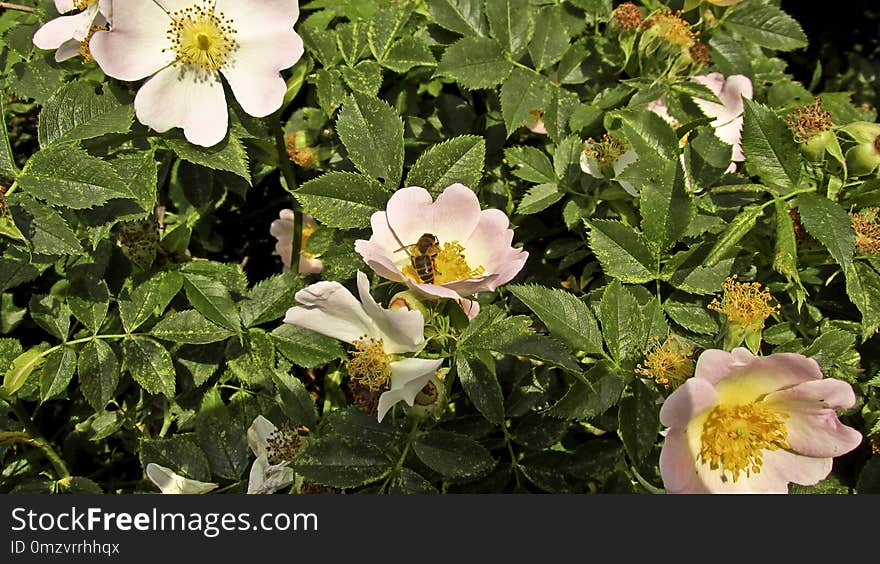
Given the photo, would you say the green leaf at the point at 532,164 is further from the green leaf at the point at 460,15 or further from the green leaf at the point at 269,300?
the green leaf at the point at 269,300

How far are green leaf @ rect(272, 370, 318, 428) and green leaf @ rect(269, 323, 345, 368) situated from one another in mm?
51

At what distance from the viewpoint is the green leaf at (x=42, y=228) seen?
1.56 meters

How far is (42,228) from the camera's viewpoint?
159 centimetres

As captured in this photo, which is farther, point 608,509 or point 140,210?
point 140,210

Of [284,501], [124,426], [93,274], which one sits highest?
[93,274]

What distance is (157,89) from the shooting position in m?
1.73

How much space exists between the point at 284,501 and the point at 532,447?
0.57 metres

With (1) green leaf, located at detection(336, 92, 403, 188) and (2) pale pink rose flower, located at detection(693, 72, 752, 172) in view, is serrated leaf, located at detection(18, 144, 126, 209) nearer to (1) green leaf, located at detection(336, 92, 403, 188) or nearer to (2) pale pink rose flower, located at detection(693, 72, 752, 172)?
(1) green leaf, located at detection(336, 92, 403, 188)

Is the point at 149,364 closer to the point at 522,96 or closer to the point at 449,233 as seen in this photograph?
the point at 449,233

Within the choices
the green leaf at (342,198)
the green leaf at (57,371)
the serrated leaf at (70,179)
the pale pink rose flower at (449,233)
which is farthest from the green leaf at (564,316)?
the green leaf at (57,371)

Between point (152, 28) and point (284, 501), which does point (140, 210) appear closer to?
point (152, 28)

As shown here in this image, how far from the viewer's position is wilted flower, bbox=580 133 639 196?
203cm

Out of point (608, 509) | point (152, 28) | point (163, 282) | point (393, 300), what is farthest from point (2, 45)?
point (608, 509)

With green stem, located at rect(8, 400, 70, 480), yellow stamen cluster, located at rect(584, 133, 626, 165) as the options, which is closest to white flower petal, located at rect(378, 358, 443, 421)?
yellow stamen cluster, located at rect(584, 133, 626, 165)
